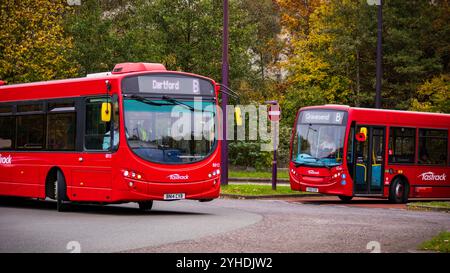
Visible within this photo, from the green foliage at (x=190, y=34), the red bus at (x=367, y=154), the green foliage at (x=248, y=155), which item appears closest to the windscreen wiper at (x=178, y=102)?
the red bus at (x=367, y=154)

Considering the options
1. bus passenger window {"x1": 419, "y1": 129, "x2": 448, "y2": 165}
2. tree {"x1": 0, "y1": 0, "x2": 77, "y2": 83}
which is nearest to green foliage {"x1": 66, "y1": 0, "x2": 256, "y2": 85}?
tree {"x1": 0, "y1": 0, "x2": 77, "y2": 83}

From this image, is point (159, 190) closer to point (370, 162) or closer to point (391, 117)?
point (370, 162)

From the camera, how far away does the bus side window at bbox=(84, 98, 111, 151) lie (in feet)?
68.0

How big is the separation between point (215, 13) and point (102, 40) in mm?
10645

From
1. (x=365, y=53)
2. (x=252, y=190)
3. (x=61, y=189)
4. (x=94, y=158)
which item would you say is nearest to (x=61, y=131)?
(x=61, y=189)

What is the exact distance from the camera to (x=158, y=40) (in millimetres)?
54656

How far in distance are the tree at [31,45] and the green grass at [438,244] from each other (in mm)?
31606

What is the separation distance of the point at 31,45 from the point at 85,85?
24.3 meters

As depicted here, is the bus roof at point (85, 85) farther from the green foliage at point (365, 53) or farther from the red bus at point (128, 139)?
the green foliage at point (365, 53)

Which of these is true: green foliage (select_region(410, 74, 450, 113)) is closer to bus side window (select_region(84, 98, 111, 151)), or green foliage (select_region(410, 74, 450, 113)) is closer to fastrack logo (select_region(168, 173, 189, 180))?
fastrack logo (select_region(168, 173, 189, 180))

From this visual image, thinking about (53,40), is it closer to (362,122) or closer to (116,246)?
(362,122)

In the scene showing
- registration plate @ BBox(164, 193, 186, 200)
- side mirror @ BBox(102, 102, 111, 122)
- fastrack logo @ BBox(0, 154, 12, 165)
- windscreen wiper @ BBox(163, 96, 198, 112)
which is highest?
windscreen wiper @ BBox(163, 96, 198, 112)

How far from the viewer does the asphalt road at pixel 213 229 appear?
13.9 m

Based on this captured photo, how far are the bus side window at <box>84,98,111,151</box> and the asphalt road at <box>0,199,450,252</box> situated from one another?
58.5 inches
